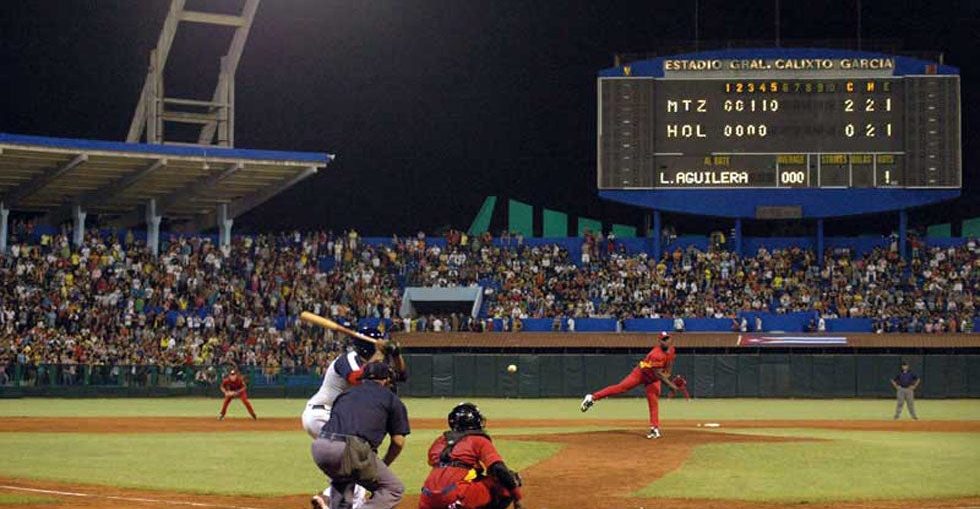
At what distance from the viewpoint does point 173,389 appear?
142 feet

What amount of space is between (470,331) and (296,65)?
28461mm

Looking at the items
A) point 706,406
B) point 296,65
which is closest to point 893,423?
point 706,406

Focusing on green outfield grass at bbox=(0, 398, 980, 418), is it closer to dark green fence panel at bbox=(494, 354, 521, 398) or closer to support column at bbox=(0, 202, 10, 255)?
dark green fence panel at bbox=(494, 354, 521, 398)

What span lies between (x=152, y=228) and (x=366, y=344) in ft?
136

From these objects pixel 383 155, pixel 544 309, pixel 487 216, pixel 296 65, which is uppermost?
pixel 296 65

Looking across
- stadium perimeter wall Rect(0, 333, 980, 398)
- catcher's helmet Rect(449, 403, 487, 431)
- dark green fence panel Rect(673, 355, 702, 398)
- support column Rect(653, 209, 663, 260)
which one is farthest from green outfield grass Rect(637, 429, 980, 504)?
support column Rect(653, 209, 663, 260)

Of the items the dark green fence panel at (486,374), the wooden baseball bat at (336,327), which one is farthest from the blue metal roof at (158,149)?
the wooden baseball bat at (336,327)

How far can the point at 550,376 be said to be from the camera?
4528cm

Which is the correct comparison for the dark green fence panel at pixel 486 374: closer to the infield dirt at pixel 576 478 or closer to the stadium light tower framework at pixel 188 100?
the stadium light tower framework at pixel 188 100

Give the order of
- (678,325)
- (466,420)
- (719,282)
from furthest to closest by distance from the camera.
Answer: (719,282)
(678,325)
(466,420)

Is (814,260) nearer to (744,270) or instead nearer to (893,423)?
(744,270)

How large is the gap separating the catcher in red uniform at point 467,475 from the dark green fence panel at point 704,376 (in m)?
35.7

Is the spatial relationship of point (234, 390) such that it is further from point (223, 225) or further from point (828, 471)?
point (223, 225)

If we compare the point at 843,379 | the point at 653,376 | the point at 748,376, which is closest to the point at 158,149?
the point at 748,376
